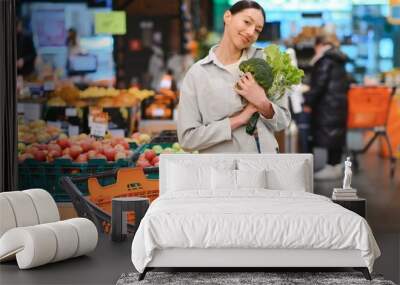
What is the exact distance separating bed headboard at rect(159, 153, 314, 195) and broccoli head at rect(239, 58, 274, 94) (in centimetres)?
65

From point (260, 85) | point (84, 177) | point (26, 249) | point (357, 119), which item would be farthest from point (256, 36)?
point (26, 249)

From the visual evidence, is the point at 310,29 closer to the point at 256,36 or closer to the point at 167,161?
the point at 256,36

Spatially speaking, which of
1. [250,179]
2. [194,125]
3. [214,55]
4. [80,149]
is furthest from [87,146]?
[250,179]

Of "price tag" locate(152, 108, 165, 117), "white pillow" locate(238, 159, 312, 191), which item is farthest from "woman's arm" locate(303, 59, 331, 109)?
"price tag" locate(152, 108, 165, 117)

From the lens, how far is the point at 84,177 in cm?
925

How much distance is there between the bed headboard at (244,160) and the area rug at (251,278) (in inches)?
59.6

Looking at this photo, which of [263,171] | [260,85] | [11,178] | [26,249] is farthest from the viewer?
[11,178]

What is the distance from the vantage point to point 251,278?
6.38 metres

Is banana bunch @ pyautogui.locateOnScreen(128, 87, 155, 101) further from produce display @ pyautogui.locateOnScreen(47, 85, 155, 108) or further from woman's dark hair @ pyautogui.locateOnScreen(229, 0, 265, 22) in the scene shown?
woman's dark hair @ pyautogui.locateOnScreen(229, 0, 265, 22)

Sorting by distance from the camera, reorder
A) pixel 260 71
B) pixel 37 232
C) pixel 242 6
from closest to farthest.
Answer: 1. pixel 37 232
2. pixel 260 71
3. pixel 242 6

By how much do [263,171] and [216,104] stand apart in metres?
0.99

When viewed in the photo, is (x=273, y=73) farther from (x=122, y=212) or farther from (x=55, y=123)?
(x=55, y=123)

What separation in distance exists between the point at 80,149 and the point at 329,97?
8.27 ft

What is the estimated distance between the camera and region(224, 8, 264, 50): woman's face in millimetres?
8586
